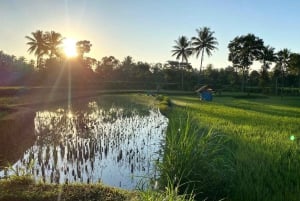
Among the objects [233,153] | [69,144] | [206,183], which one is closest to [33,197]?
[206,183]

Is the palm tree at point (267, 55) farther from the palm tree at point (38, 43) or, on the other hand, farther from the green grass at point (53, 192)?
the green grass at point (53, 192)

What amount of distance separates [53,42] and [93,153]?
56.1 m

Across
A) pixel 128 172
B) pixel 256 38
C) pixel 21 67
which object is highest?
pixel 256 38

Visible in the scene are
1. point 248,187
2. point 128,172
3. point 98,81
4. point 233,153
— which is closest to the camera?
point 248,187

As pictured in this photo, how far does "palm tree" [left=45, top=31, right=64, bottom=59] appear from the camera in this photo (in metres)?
64.6

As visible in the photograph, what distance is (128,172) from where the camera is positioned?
412 inches

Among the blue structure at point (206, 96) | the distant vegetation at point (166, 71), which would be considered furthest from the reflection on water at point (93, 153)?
the distant vegetation at point (166, 71)

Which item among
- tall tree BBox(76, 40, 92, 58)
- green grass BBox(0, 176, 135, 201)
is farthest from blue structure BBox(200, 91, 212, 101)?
tall tree BBox(76, 40, 92, 58)

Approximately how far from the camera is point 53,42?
213ft

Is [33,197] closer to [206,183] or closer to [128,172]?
[206,183]

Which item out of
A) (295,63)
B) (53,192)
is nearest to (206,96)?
(295,63)

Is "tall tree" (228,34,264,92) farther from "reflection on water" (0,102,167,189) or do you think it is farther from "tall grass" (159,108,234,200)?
"tall grass" (159,108,234,200)

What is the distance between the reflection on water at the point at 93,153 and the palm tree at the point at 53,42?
47281 mm

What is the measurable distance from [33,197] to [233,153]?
4.80m
